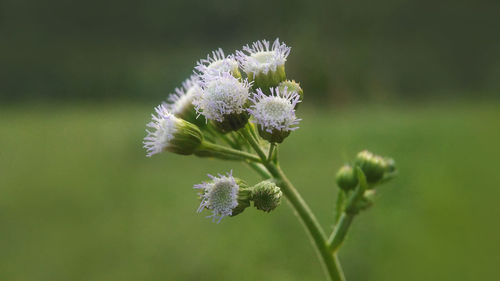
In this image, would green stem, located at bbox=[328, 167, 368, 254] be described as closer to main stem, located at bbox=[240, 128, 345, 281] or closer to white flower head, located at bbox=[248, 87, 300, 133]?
main stem, located at bbox=[240, 128, 345, 281]

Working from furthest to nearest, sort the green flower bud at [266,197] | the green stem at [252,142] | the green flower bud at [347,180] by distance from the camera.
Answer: the green flower bud at [347,180] → the green stem at [252,142] → the green flower bud at [266,197]

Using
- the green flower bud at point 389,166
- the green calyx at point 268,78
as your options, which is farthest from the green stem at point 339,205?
the green calyx at point 268,78

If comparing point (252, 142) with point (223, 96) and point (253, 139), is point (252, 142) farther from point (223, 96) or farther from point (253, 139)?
point (223, 96)

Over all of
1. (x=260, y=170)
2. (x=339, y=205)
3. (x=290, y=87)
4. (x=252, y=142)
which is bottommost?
(x=339, y=205)

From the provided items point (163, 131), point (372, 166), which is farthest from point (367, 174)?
point (163, 131)

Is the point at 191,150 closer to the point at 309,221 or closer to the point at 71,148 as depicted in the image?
the point at 309,221

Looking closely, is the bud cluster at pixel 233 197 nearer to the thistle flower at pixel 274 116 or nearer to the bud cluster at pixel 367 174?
the thistle flower at pixel 274 116
